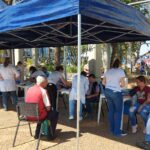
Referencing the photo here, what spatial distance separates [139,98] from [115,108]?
1.91ft

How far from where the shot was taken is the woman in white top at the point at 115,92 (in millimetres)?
6902

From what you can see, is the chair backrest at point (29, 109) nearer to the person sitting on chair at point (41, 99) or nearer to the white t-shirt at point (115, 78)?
the person sitting on chair at point (41, 99)

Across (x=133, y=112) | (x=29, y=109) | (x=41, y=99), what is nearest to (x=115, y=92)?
(x=133, y=112)

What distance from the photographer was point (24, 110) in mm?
6074

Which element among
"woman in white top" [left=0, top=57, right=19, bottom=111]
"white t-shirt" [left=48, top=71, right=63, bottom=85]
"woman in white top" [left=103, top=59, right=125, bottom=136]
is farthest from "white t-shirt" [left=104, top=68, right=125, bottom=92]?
"woman in white top" [left=0, top=57, right=19, bottom=111]

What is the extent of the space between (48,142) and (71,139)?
Answer: 455mm

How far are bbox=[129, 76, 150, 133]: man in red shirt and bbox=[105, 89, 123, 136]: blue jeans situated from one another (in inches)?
11.6

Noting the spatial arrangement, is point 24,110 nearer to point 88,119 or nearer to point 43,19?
point 43,19

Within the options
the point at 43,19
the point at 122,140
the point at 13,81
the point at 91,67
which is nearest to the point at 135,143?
the point at 122,140

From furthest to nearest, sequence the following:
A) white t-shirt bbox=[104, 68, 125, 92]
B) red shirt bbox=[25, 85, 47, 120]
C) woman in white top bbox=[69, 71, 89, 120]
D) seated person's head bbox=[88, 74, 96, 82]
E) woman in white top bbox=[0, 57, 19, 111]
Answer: woman in white top bbox=[0, 57, 19, 111] → seated person's head bbox=[88, 74, 96, 82] → woman in white top bbox=[69, 71, 89, 120] → white t-shirt bbox=[104, 68, 125, 92] → red shirt bbox=[25, 85, 47, 120]

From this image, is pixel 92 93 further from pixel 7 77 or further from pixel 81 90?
pixel 7 77

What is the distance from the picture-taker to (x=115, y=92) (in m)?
6.93

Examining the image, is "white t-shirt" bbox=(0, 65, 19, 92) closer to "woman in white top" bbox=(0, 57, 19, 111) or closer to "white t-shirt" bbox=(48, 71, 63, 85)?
"woman in white top" bbox=(0, 57, 19, 111)

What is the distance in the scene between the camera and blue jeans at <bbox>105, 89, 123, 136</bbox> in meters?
6.95
